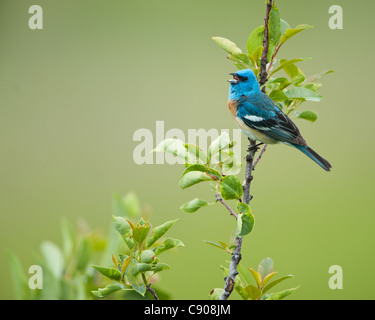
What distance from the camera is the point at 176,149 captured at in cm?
139

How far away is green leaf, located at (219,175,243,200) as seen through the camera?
4.26 ft

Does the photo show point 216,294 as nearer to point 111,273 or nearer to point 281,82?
point 111,273

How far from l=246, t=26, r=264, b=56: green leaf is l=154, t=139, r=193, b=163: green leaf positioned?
399mm

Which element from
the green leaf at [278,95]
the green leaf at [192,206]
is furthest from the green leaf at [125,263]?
the green leaf at [278,95]

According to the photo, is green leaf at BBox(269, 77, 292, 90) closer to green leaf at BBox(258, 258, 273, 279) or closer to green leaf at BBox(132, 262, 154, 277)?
green leaf at BBox(258, 258, 273, 279)

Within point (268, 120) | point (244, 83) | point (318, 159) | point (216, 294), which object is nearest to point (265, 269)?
point (216, 294)

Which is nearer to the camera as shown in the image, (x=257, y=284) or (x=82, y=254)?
(x=257, y=284)

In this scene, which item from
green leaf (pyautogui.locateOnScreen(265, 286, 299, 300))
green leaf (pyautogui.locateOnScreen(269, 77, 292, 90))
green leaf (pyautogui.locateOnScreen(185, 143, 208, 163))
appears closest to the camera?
green leaf (pyautogui.locateOnScreen(265, 286, 299, 300))

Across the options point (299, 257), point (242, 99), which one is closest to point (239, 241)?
point (242, 99)

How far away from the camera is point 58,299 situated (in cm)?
129

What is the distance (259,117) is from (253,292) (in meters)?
1.33

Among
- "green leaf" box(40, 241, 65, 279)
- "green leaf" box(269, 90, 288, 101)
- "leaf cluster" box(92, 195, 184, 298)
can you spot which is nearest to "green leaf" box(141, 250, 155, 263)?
"leaf cluster" box(92, 195, 184, 298)

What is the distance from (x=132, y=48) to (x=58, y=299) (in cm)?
630

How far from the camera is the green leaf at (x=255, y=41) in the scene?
1542mm
